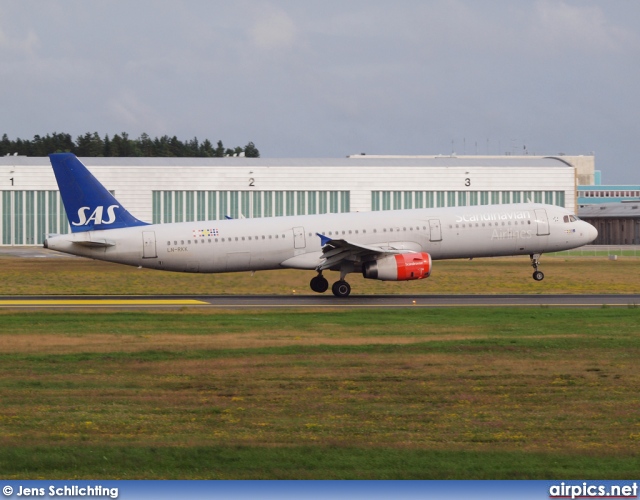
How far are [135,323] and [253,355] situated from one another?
839 centimetres

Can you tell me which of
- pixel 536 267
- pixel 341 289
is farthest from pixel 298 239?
pixel 536 267

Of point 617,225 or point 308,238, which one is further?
point 617,225

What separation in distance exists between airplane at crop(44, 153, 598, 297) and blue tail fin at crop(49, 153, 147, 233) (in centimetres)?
4

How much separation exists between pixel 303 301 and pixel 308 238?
3.70 m

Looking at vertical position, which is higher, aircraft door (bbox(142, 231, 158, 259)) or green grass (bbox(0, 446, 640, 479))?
aircraft door (bbox(142, 231, 158, 259))

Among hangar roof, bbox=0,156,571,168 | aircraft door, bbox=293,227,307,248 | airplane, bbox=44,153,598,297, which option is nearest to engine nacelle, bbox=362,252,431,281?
airplane, bbox=44,153,598,297

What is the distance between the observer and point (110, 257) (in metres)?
42.6

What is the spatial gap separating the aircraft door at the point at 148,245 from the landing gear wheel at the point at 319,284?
7229 mm

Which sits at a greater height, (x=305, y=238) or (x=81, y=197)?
(x=81, y=197)

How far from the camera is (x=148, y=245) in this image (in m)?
42.7

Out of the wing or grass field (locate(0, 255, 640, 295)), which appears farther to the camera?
grass field (locate(0, 255, 640, 295))

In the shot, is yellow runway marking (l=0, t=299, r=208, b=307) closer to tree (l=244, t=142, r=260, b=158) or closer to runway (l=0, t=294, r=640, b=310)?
runway (l=0, t=294, r=640, b=310)

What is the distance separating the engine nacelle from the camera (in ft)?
135

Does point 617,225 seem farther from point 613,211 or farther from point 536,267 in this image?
point 536,267
